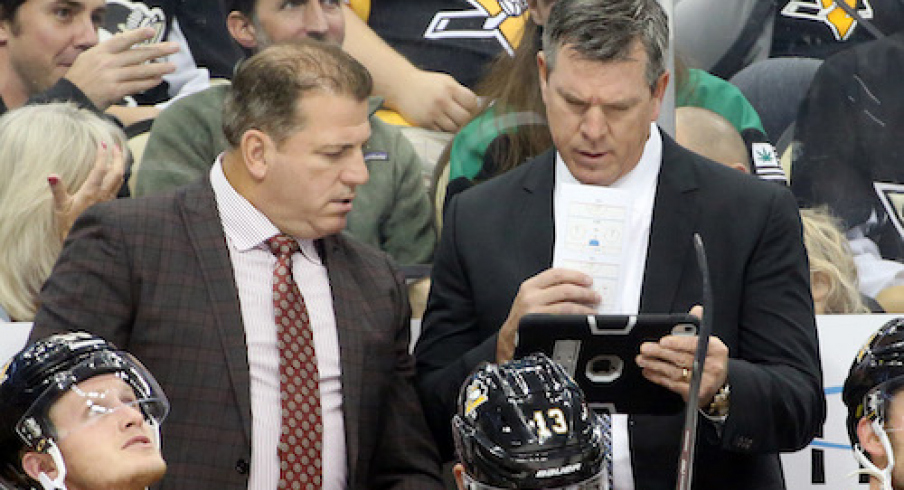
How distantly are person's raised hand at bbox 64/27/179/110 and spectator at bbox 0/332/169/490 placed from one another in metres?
1.74

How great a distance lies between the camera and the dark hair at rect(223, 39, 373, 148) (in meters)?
4.18

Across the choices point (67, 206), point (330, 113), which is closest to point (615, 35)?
point (330, 113)

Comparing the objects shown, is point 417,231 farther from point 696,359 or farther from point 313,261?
point 696,359

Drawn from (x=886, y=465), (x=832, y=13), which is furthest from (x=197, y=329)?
(x=832, y=13)

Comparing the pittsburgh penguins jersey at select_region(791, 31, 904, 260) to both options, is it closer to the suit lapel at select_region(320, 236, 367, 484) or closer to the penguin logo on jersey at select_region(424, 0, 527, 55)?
the penguin logo on jersey at select_region(424, 0, 527, 55)

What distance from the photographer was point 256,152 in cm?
420

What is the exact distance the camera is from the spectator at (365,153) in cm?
495

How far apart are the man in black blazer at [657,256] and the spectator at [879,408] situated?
0.43 m

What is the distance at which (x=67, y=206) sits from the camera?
15.8 ft

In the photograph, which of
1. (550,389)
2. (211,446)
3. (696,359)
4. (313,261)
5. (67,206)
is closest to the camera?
(550,389)

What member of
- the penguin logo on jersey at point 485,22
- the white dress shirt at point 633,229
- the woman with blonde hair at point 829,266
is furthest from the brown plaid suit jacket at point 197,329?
the woman with blonde hair at point 829,266

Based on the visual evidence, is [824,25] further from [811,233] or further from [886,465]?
[886,465]

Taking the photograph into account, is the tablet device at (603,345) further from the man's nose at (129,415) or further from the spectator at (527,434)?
the man's nose at (129,415)

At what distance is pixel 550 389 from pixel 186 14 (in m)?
2.46
